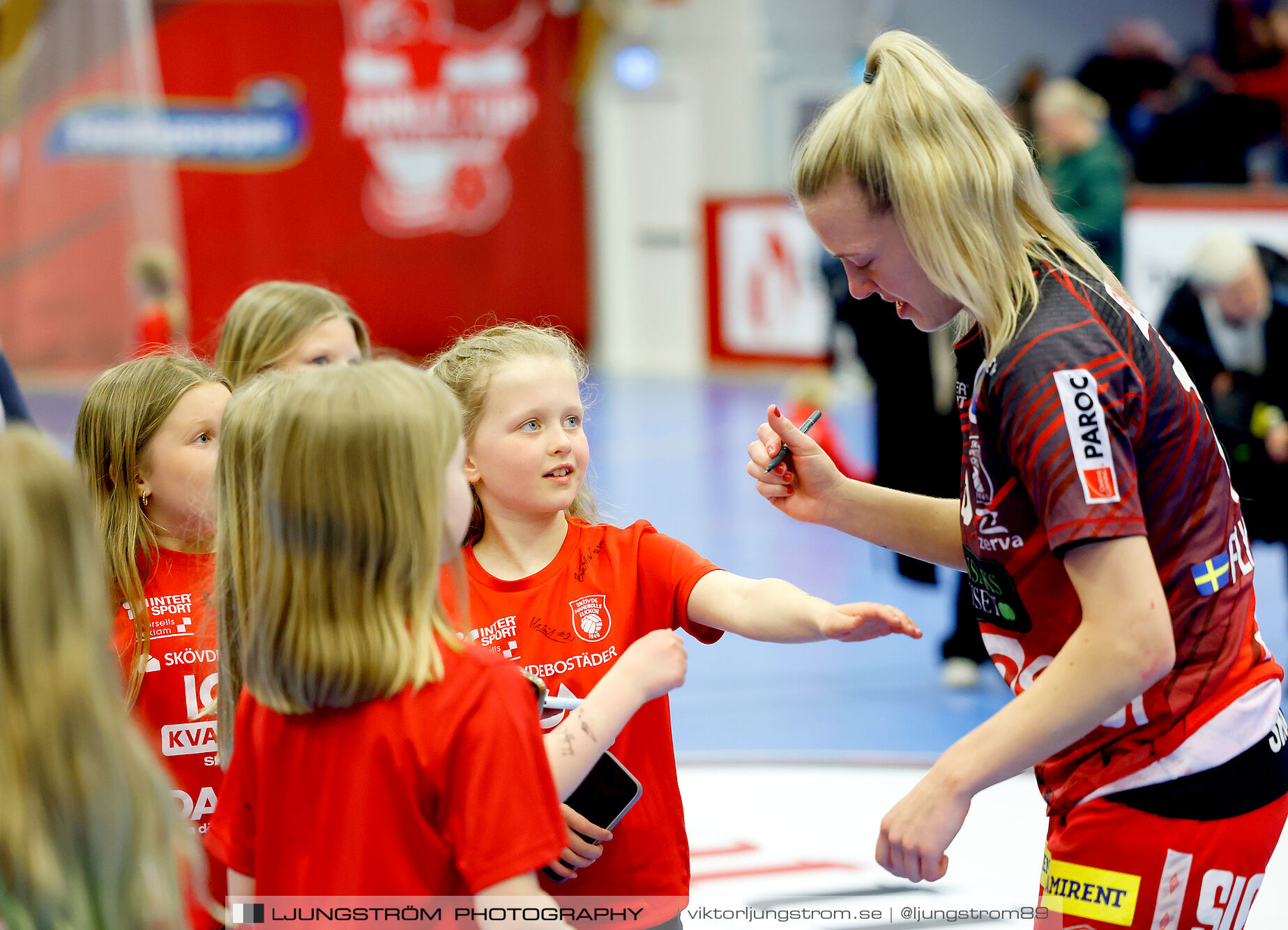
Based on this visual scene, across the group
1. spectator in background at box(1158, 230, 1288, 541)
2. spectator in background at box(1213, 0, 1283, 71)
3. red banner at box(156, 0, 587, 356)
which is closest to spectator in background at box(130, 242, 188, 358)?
red banner at box(156, 0, 587, 356)

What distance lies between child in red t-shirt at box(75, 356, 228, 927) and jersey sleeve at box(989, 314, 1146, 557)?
1.26m

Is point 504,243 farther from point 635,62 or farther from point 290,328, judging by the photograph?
point 290,328

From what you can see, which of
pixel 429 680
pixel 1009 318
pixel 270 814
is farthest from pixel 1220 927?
pixel 270 814

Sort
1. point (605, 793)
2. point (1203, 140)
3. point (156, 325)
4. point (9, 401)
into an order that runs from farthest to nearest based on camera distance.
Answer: point (1203, 140), point (156, 325), point (9, 401), point (605, 793)

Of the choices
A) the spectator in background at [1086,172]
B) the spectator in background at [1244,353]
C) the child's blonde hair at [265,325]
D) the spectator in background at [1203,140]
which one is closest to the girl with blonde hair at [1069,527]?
the child's blonde hair at [265,325]

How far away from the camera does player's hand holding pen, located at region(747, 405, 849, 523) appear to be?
6.86 ft

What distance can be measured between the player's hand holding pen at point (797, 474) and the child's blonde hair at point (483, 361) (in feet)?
1.17

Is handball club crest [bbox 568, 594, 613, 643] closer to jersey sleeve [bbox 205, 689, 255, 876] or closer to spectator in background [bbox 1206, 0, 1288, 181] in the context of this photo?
jersey sleeve [bbox 205, 689, 255, 876]

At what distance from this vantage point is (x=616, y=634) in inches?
82.7

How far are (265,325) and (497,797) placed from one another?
5.87ft

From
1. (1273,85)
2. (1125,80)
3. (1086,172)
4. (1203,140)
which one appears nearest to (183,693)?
(1086,172)

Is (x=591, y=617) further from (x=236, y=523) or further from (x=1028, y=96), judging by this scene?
(x=1028, y=96)

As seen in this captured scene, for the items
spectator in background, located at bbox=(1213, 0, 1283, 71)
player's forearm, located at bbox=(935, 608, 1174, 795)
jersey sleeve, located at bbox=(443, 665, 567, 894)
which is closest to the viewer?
jersey sleeve, located at bbox=(443, 665, 567, 894)

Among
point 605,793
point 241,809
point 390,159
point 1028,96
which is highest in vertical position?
point 390,159
